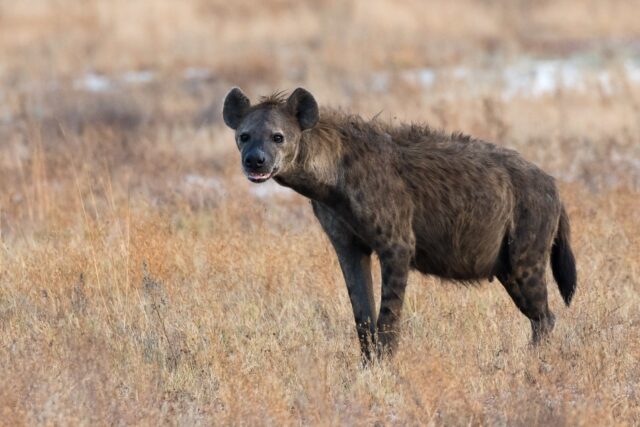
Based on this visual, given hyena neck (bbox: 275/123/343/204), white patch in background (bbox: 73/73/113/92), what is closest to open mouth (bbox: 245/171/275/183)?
hyena neck (bbox: 275/123/343/204)

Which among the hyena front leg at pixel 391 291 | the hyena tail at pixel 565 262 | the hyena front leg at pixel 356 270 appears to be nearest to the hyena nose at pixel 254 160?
the hyena front leg at pixel 356 270

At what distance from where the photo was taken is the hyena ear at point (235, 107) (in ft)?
22.0

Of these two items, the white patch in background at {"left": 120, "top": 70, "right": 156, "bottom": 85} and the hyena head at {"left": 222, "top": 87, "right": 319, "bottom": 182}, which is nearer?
the hyena head at {"left": 222, "top": 87, "right": 319, "bottom": 182}

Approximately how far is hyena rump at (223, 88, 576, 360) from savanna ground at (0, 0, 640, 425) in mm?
337

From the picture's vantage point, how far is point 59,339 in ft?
22.3

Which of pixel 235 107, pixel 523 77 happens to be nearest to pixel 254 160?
pixel 235 107

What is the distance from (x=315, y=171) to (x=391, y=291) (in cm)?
74

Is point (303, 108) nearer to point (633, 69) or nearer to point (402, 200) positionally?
point (402, 200)

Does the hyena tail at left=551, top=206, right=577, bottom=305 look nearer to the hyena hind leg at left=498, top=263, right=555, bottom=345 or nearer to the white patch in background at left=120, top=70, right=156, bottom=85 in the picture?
the hyena hind leg at left=498, top=263, right=555, bottom=345

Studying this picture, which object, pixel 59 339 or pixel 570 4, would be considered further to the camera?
pixel 570 4

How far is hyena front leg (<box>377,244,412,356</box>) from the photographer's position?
661 cm

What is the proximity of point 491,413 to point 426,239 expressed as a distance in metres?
1.34

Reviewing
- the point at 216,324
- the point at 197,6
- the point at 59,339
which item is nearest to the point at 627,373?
the point at 216,324

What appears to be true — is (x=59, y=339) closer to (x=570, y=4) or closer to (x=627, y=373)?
(x=627, y=373)
